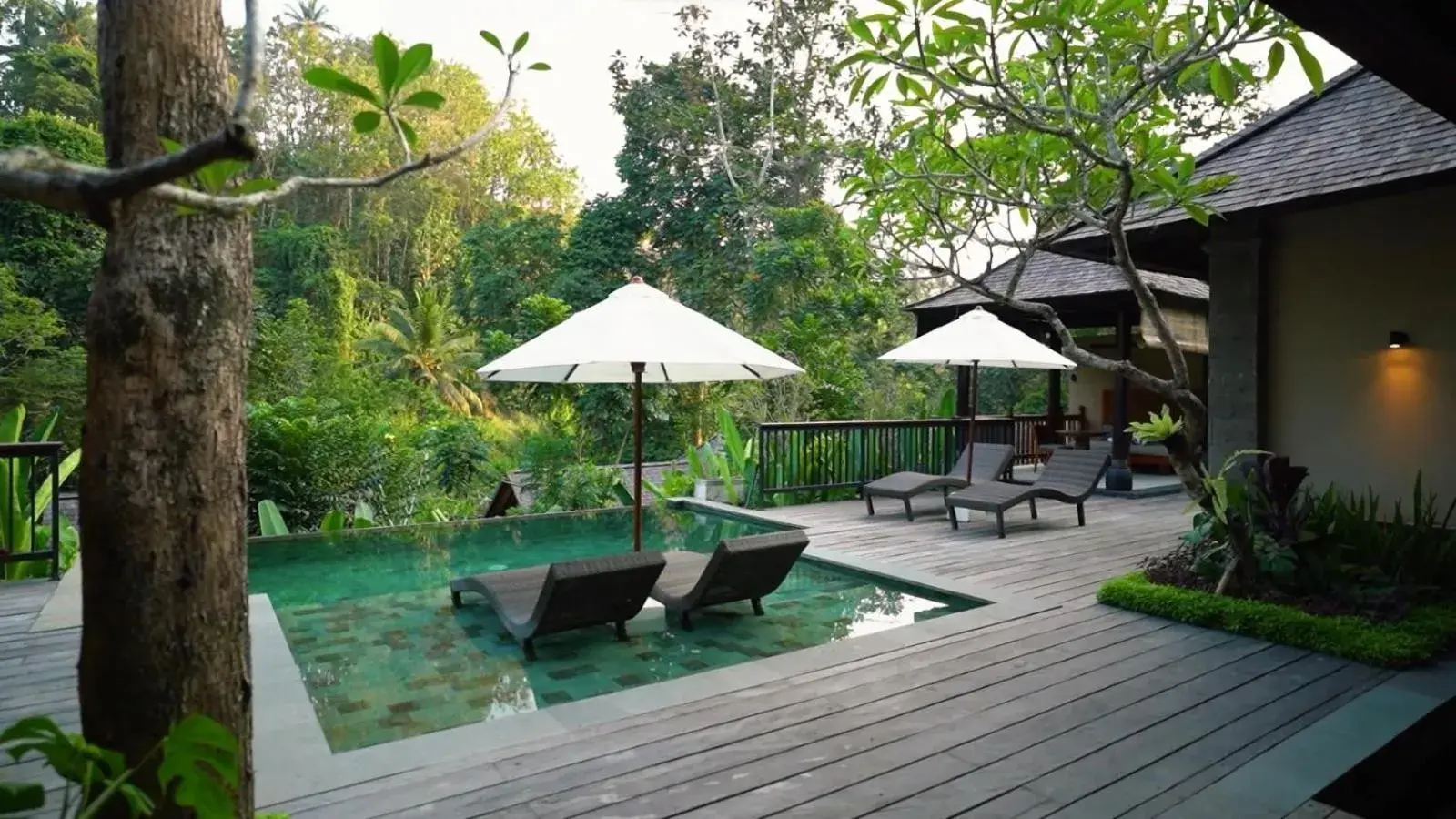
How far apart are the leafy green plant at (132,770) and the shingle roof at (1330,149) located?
6217 millimetres

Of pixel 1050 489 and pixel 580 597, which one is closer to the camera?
pixel 580 597

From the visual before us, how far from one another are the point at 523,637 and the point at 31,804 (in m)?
3.19

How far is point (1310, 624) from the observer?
4.57 metres

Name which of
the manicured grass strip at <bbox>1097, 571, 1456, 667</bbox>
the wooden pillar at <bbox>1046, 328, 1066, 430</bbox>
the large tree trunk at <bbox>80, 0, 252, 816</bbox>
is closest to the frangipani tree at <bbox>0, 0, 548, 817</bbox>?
the large tree trunk at <bbox>80, 0, 252, 816</bbox>

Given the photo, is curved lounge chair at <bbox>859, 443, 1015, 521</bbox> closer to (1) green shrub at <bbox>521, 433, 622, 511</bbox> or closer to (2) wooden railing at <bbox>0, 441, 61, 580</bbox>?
(1) green shrub at <bbox>521, 433, 622, 511</bbox>

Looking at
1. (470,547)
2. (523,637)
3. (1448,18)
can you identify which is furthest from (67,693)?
(1448,18)

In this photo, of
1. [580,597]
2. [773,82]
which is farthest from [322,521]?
[773,82]

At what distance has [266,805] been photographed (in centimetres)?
275

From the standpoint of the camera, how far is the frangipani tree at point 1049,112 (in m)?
4.02

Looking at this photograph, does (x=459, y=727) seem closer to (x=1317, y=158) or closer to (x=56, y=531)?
(x=56, y=531)

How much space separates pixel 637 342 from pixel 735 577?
5.24 feet

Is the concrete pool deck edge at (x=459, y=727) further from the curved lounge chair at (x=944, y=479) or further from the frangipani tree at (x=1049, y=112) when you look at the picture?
the curved lounge chair at (x=944, y=479)

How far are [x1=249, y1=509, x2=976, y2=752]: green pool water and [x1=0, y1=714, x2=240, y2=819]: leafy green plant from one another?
2.32 meters

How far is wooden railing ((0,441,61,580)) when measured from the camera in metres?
5.73
